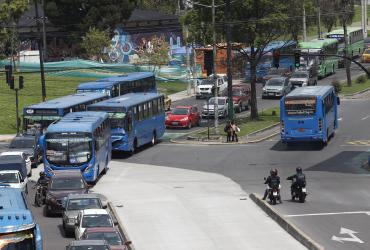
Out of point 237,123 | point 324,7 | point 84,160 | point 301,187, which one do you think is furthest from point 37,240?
point 324,7

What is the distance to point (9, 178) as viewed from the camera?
40.5 m

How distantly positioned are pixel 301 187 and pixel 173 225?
634 cm

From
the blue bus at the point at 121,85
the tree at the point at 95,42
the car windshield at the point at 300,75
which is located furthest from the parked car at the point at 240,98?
the tree at the point at 95,42

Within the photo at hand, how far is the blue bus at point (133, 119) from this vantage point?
173 ft

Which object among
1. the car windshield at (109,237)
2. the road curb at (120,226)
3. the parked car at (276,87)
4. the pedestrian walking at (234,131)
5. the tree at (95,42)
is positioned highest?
the tree at (95,42)

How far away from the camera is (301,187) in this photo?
37406mm

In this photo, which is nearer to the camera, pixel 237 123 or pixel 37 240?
pixel 37 240

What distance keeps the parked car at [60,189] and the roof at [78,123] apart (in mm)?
5118

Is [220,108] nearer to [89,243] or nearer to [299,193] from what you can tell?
[299,193]

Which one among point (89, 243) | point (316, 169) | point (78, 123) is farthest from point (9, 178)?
point (89, 243)

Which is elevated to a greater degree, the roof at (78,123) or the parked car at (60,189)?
the roof at (78,123)

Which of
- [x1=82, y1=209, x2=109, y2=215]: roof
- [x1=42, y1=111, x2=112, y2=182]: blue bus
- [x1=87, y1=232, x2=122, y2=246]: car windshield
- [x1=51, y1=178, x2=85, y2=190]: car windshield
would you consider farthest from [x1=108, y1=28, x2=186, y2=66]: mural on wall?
[x1=87, y1=232, x2=122, y2=246]: car windshield

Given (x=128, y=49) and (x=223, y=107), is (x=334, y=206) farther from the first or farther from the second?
(x=128, y=49)

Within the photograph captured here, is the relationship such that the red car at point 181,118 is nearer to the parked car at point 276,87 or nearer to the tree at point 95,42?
the parked car at point 276,87
